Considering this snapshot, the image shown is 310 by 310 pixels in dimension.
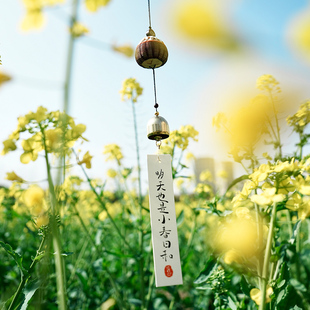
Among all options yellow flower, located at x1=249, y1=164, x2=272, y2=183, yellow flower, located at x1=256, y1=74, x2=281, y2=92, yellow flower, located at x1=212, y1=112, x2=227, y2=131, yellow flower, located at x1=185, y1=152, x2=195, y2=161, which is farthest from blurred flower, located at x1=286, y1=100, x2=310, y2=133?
yellow flower, located at x1=185, y1=152, x2=195, y2=161

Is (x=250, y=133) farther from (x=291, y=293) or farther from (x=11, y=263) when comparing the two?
(x=11, y=263)

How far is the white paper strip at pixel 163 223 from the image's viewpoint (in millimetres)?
1055

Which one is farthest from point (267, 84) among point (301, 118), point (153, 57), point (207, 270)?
point (207, 270)

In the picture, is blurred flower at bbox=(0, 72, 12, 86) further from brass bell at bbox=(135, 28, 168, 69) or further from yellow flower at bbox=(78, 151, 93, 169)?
brass bell at bbox=(135, 28, 168, 69)

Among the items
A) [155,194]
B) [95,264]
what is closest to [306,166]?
[155,194]

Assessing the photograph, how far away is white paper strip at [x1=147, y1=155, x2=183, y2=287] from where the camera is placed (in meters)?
1.05

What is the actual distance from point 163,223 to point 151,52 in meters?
0.69

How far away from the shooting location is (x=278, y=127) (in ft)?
4.18

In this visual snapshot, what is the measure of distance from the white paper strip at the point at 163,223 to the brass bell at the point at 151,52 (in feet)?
1.35

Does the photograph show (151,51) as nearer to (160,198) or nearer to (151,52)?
(151,52)

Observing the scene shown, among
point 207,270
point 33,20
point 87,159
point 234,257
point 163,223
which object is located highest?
point 33,20

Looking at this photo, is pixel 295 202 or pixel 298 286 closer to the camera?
pixel 295 202

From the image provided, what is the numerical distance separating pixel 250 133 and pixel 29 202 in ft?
2.80

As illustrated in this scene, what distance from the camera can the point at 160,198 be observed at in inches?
44.4
